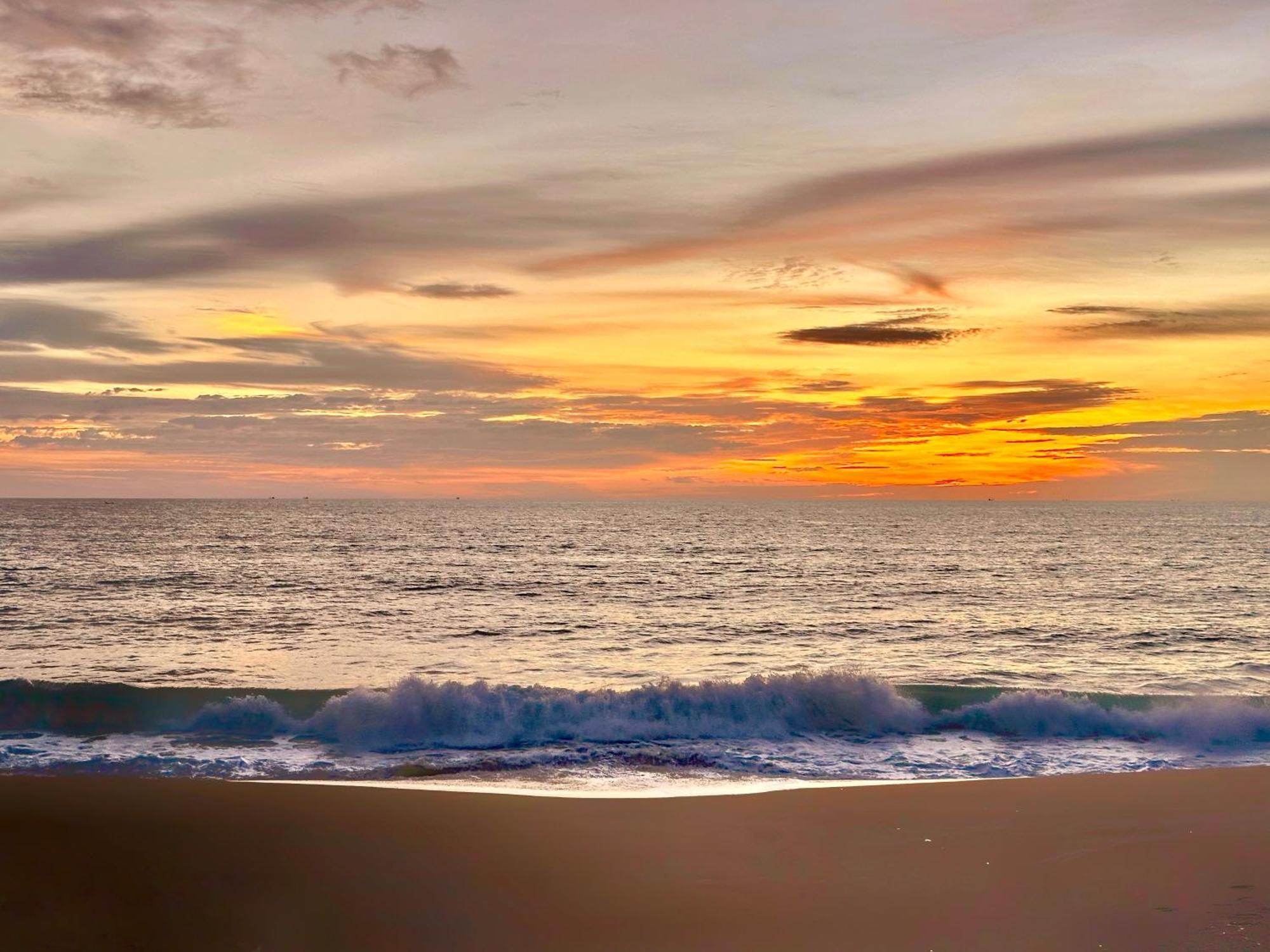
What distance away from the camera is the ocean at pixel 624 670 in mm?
16891

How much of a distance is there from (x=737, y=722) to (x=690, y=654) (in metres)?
7.91

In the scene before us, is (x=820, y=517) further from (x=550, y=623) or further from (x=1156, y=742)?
A: (x=1156, y=742)


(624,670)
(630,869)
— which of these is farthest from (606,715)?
(630,869)

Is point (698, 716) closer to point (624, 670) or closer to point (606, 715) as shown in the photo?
point (606, 715)

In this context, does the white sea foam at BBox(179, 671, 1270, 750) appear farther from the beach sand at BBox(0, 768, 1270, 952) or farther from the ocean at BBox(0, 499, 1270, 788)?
the beach sand at BBox(0, 768, 1270, 952)

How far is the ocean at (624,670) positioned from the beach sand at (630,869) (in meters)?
2.38

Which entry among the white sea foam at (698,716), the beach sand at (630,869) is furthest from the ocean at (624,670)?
the beach sand at (630,869)

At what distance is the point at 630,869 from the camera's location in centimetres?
1034

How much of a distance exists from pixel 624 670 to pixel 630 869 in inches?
567

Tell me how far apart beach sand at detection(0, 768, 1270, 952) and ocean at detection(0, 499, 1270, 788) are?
7.82 feet

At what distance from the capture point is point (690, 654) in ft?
89.3

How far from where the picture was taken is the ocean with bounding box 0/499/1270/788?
16.9m

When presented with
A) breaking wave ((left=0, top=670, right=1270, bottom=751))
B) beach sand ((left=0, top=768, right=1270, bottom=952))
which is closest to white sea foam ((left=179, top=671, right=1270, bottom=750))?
breaking wave ((left=0, top=670, right=1270, bottom=751))

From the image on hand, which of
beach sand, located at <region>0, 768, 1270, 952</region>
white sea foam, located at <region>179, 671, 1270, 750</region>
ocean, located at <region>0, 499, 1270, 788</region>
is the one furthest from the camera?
white sea foam, located at <region>179, 671, 1270, 750</region>
